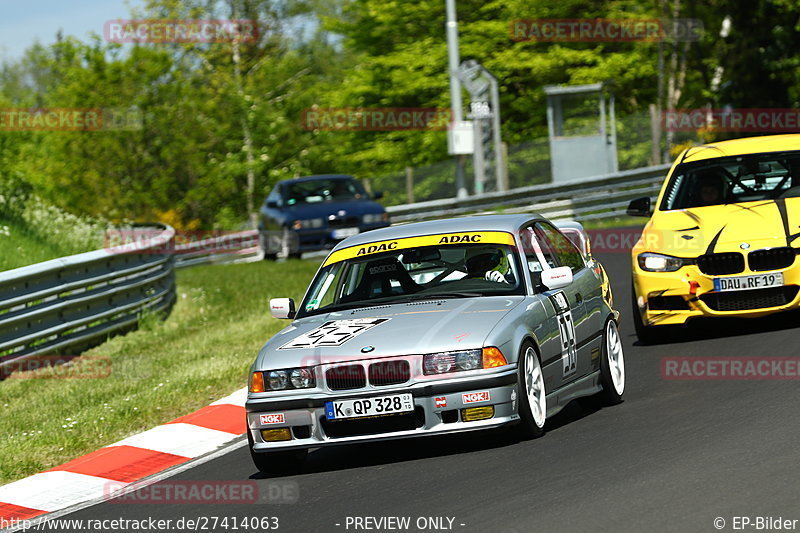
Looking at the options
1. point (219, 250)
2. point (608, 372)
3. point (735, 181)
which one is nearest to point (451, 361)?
point (608, 372)

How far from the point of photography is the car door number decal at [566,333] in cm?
894

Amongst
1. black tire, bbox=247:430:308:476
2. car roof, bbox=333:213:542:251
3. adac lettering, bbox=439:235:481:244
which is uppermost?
car roof, bbox=333:213:542:251

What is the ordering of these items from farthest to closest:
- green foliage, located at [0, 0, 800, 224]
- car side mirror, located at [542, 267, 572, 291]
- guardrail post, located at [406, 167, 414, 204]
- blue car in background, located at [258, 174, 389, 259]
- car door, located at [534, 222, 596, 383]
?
green foliage, located at [0, 0, 800, 224], guardrail post, located at [406, 167, 414, 204], blue car in background, located at [258, 174, 389, 259], car door, located at [534, 222, 596, 383], car side mirror, located at [542, 267, 572, 291]

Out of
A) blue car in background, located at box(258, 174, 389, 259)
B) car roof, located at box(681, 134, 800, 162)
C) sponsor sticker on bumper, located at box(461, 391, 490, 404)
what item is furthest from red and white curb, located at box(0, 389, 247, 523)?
blue car in background, located at box(258, 174, 389, 259)

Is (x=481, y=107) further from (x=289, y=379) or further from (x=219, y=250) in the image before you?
(x=289, y=379)

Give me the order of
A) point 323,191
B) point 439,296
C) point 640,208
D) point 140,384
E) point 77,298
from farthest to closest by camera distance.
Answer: point 323,191
point 77,298
point 640,208
point 140,384
point 439,296

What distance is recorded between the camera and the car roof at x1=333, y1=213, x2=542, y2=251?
945 centimetres

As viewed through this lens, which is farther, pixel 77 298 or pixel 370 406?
pixel 77 298

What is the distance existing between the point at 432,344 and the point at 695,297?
443 centimetres

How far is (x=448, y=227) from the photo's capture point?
9555mm

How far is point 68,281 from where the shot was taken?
15.1 m

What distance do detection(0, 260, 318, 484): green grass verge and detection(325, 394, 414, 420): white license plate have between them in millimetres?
2714

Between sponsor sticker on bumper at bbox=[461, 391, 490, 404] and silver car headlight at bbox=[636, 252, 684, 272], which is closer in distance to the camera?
sponsor sticker on bumper at bbox=[461, 391, 490, 404]

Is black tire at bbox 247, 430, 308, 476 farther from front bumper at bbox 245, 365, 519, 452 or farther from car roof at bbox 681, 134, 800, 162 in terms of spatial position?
car roof at bbox 681, 134, 800, 162
